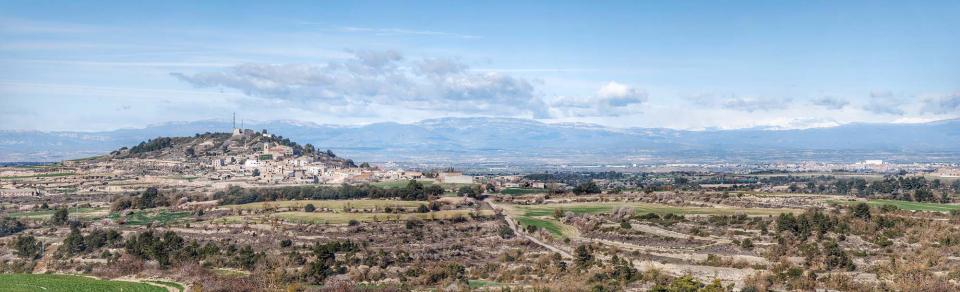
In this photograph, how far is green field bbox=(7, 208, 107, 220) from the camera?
215 ft

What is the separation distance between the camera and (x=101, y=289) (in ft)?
122

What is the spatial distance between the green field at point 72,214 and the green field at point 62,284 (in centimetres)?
2600

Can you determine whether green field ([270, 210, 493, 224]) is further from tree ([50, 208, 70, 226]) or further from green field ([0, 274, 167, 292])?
green field ([0, 274, 167, 292])

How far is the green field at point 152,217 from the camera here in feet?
203

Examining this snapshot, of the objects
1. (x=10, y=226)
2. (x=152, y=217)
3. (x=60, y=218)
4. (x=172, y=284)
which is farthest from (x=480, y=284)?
(x=10, y=226)

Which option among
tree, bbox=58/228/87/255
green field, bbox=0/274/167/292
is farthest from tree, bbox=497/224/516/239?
tree, bbox=58/228/87/255

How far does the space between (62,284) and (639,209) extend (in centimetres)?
3855

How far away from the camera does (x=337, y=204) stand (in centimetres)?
6625

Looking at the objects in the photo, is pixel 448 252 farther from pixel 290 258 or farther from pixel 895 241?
pixel 895 241

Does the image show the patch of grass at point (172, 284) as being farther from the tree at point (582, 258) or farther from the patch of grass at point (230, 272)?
the tree at point (582, 258)

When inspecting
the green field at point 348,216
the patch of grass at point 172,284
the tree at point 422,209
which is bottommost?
the patch of grass at point 172,284

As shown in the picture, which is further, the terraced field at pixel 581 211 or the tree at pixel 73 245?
the terraced field at pixel 581 211

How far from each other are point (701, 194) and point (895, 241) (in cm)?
3388

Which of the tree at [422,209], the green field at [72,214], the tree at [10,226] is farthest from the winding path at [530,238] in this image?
the tree at [10,226]
